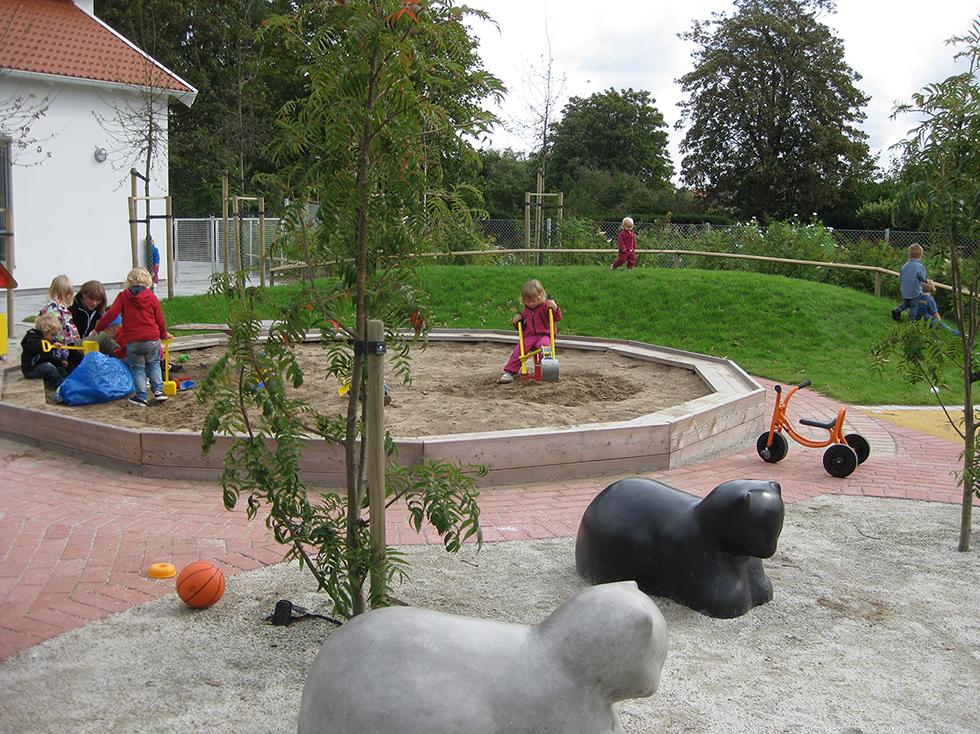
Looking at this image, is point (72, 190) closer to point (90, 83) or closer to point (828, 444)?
point (90, 83)

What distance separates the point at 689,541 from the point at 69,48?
24.8 m

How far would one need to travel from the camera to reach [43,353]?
33.7 feet

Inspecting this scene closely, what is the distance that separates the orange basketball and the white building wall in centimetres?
1929

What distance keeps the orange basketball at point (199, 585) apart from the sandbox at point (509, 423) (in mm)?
2037

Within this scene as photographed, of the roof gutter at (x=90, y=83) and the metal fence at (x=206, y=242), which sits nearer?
the roof gutter at (x=90, y=83)

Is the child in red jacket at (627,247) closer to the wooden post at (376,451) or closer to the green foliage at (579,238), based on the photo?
the green foliage at (579,238)

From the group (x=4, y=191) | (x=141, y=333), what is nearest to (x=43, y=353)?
(x=141, y=333)

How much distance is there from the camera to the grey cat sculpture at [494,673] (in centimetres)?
294

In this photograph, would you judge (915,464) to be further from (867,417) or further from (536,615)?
(536,615)

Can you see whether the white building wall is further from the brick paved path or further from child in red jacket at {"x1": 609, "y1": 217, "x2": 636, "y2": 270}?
the brick paved path

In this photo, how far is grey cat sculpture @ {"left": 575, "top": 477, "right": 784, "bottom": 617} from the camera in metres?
4.93

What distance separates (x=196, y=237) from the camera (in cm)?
2733

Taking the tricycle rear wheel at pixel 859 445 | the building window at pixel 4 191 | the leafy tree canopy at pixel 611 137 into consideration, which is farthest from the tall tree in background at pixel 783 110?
the tricycle rear wheel at pixel 859 445

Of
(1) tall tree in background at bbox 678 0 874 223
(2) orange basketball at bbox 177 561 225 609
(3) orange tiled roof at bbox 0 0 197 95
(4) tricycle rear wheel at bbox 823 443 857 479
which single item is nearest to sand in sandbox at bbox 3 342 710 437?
(4) tricycle rear wheel at bbox 823 443 857 479
